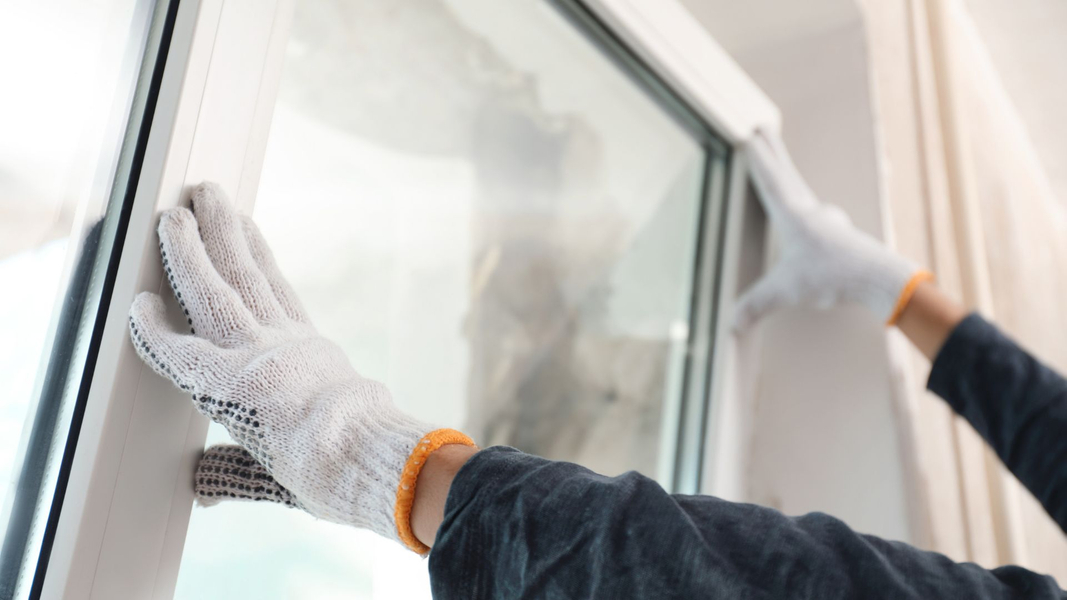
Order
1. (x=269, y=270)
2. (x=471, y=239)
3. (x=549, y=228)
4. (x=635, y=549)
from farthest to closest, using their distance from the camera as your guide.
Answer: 1. (x=549, y=228)
2. (x=471, y=239)
3. (x=269, y=270)
4. (x=635, y=549)

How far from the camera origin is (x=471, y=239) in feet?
2.47

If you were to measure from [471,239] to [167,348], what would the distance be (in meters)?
0.38

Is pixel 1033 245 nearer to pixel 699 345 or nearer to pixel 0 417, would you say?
pixel 699 345

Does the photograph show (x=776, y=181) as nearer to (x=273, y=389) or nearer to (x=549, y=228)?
(x=549, y=228)

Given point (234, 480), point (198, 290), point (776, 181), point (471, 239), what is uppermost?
point (776, 181)

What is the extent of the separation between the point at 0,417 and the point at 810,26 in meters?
1.20

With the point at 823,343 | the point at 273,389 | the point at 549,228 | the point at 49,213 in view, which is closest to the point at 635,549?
the point at 273,389

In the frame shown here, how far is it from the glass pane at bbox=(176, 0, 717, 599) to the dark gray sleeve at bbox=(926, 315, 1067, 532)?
0.36m

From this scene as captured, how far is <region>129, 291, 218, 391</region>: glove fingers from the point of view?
0.41 metres

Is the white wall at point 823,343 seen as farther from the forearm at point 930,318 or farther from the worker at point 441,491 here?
the worker at point 441,491

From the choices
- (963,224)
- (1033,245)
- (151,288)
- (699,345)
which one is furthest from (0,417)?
(1033,245)

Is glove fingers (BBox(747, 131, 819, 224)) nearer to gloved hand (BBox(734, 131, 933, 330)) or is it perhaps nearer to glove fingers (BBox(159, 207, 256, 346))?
gloved hand (BBox(734, 131, 933, 330))

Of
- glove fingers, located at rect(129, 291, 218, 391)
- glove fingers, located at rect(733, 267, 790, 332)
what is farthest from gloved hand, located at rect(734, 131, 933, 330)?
glove fingers, located at rect(129, 291, 218, 391)

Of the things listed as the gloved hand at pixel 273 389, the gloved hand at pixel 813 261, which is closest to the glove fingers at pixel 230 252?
the gloved hand at pixel 273 389
